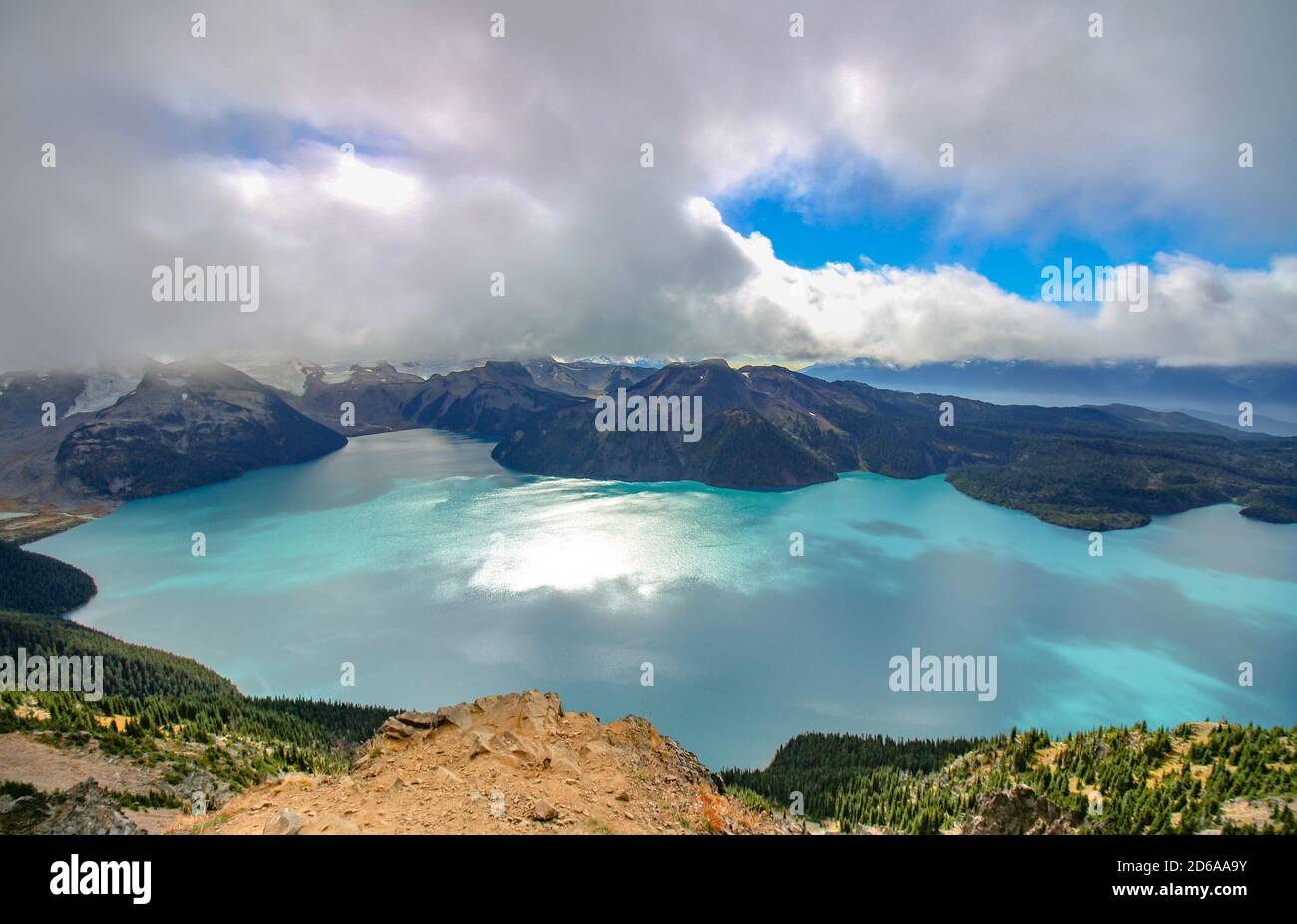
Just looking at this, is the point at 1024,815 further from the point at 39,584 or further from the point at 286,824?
the point at 39,584

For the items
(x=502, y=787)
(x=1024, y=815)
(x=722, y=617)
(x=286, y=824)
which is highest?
(x=286, y=824)

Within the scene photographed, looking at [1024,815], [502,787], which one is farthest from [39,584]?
[1024,815]

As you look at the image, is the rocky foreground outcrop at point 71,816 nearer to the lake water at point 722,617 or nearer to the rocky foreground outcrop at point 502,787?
the rocky foreground outcrop at point 502,787

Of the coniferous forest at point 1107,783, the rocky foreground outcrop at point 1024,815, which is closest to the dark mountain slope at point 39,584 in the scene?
the coniferous forest at point 1107,783

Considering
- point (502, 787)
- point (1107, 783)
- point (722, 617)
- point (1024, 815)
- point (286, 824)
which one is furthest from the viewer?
point (722, 617)

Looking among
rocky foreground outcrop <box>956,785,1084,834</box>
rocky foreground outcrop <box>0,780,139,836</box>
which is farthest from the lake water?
rocky foreground outcrop <box>0,780,139,836</box>

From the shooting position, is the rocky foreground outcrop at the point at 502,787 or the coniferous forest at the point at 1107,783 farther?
the coniferous forest at the point at 1107,783

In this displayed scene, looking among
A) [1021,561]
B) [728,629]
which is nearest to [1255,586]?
[1021,561]
